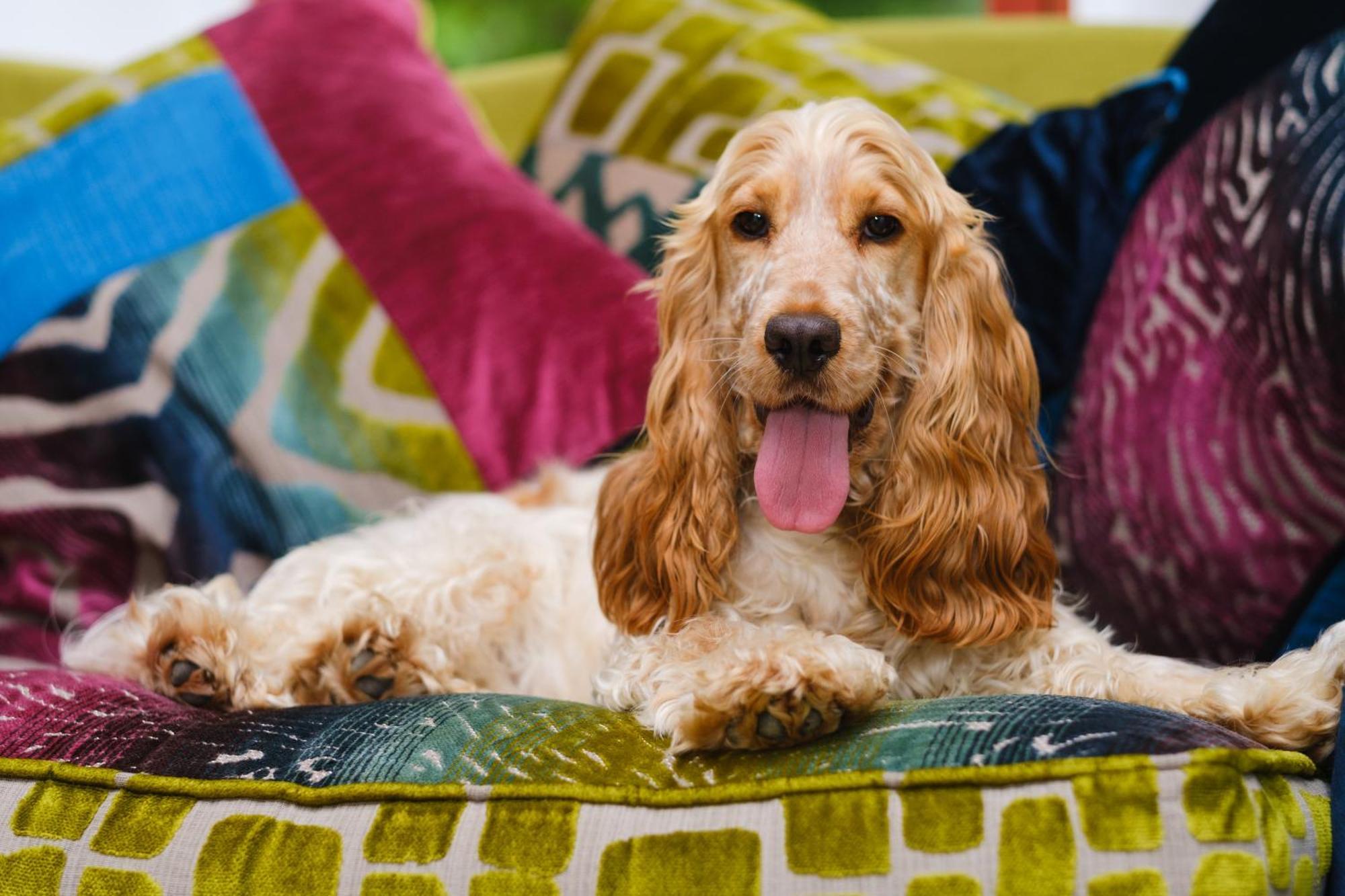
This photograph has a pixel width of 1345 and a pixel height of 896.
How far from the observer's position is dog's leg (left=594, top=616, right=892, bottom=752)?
1405 millimetres

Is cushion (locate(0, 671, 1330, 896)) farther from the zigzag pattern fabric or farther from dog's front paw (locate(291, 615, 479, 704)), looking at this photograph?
the zigzag pattern fabric

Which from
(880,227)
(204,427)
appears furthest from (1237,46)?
(204,427)

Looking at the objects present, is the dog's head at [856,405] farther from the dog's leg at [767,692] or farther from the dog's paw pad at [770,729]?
the dog's paw pad at [770,729]

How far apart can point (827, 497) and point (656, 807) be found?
0.50 m

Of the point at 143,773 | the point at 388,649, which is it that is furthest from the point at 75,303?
the point at 143,773

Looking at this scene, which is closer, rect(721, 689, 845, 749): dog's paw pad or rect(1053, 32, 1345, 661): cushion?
rect(721, 689, 845, 749): dog's paw pad

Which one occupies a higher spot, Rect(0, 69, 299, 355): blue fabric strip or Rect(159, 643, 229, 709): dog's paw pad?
Rect(0, 69, 299, 355): blue fabric strip

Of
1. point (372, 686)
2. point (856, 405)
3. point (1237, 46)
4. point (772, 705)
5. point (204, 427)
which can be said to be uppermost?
point (1237, 46)

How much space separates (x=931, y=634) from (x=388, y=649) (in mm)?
860

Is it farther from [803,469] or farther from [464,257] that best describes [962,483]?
[464,257]

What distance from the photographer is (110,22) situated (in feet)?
15.9

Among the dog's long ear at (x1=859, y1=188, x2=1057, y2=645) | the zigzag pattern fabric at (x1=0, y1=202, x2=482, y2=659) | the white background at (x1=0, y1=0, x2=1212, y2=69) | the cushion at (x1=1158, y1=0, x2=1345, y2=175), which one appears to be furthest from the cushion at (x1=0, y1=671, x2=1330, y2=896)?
the white background at (x1=0, y1=0, x2=1212, y2=69)

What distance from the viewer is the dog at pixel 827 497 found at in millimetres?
1599

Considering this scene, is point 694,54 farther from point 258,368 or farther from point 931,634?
point 931,634
